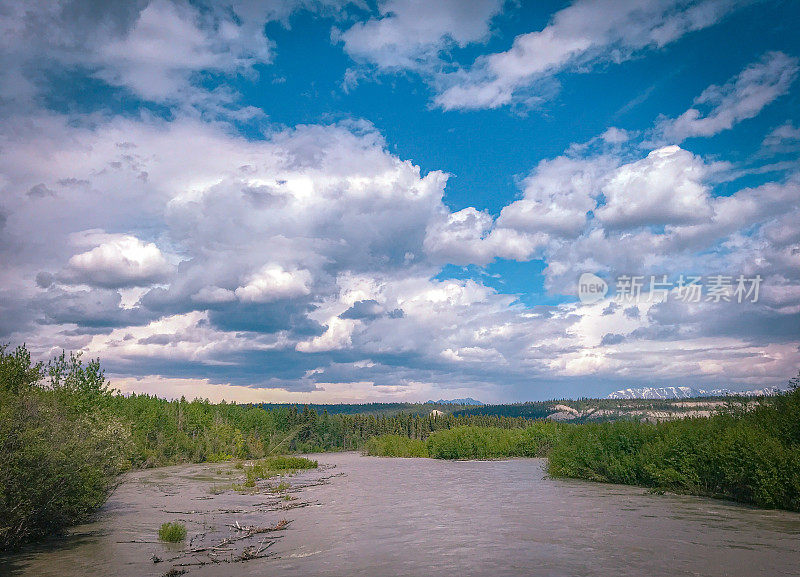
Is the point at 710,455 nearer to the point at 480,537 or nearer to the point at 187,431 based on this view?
the point at 480,537

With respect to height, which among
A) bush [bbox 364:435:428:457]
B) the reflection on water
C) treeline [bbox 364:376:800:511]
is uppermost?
treeline [bbox 364:376:800:511]

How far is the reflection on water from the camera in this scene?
1662cm

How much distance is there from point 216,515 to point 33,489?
13.5 metres

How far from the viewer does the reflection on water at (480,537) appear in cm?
1662

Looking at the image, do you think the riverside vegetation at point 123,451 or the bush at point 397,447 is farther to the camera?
the bush at point 397,447

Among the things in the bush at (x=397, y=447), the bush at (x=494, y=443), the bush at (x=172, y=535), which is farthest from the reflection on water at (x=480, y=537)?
the bush at (x=397, y=447)

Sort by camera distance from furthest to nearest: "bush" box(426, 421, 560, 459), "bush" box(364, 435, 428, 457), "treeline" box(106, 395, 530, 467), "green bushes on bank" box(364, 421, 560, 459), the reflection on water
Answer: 1. "bush" box(364, 435, 428, 457)
2. "treeline" box(106, 395, 530, 467)
3. "bush" box(426, 421, 560, 459)
4. "green bushes on bank" box(364, 421, 560, 459)
5. the reflection on water

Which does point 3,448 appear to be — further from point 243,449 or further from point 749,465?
point 243,449

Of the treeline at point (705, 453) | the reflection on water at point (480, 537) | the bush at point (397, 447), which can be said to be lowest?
the bush at point (397, 447)

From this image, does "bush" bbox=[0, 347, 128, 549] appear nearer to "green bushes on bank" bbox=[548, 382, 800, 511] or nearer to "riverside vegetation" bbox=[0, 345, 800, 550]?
"riverside vegetation" bbox=[0, 345, 800, 550]

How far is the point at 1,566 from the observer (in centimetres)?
1823

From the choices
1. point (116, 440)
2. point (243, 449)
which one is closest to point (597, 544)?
point (116, 440)

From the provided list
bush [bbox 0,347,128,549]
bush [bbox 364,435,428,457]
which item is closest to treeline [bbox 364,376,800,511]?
bush [bbox 0,347,128,549]

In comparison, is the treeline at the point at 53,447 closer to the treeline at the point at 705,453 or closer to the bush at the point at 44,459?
the bush at the point at 44,459
